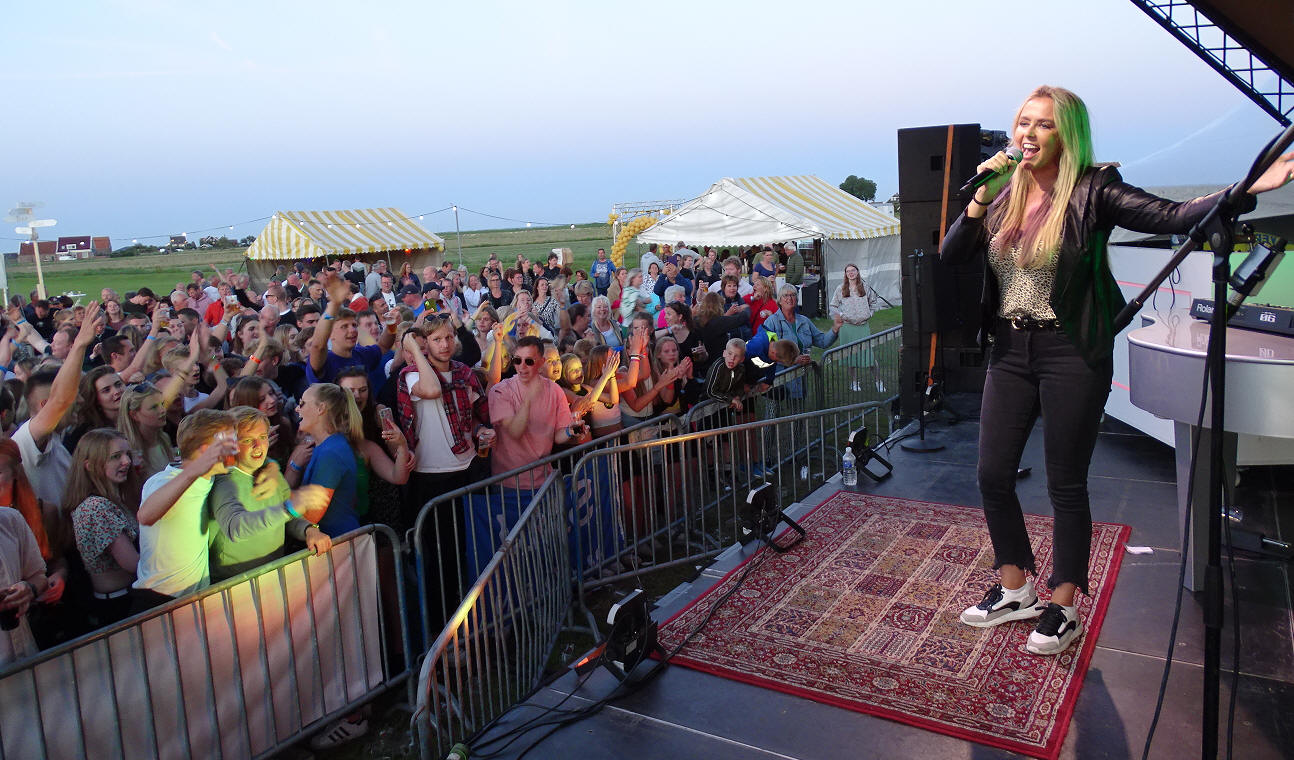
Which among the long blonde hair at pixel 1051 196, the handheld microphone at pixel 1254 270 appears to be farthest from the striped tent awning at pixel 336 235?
the handheld microphone at pixel 1254 270

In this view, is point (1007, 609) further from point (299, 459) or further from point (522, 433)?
point (299, 459)

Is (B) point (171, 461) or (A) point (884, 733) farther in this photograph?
(B) point (171, 461)

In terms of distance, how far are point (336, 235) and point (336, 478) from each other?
2245 centimetres

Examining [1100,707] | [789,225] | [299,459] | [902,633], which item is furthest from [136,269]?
[1100,707]

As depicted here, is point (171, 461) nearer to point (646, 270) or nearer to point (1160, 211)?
point (1160, 211)

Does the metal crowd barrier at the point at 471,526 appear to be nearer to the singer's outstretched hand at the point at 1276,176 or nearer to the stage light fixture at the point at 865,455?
the stage light fixture at the point at 865,455

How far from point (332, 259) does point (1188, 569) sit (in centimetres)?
2461

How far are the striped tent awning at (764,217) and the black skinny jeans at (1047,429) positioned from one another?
49.3 feet

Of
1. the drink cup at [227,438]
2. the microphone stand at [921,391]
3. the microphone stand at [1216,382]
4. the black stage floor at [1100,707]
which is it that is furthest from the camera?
the microphone stand at [921,391]

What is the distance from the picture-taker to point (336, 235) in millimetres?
24797

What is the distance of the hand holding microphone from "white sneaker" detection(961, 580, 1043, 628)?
1748 mm

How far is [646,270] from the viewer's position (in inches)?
714

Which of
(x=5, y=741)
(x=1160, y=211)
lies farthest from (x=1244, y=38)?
(x=5, y=741)

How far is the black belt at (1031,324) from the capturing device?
3144 mm
